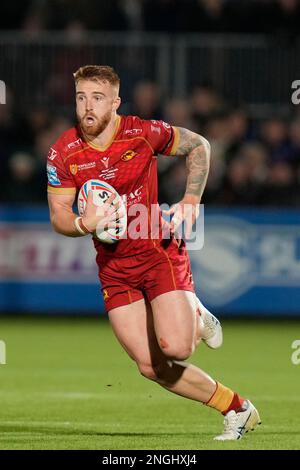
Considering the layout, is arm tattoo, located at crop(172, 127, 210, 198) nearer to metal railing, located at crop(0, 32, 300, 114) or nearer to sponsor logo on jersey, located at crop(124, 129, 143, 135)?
sponsor logo on jersey, located at crop(124, 129, 143, 135)

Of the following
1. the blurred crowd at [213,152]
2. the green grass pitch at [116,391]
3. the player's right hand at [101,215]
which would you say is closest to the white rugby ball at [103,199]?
the player's right hand at [101,215]

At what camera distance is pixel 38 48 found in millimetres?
17969

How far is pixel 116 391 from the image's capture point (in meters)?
10.9

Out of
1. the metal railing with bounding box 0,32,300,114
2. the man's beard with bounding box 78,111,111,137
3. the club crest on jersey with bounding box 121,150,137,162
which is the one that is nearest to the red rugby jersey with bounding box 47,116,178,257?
the club crest on jersey with bounding box 121,150,137,162

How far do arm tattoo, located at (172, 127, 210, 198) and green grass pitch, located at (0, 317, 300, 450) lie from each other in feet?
5.56

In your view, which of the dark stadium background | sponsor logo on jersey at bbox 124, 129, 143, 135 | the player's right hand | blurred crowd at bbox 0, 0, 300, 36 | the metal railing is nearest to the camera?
the player's right hand

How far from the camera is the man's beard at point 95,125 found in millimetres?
8234

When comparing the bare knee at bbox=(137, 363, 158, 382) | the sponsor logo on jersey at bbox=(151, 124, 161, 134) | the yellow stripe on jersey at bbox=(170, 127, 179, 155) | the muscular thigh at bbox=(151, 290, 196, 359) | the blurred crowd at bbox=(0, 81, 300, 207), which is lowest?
the bare knee at bbox=(137, 363, 158, 382)

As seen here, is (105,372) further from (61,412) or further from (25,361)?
(61,412)

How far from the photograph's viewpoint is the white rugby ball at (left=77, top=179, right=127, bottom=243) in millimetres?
8219

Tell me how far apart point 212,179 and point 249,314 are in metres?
1.84

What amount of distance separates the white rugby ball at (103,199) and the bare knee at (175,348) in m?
0.74

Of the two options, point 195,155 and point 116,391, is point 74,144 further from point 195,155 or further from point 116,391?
point 116,391
